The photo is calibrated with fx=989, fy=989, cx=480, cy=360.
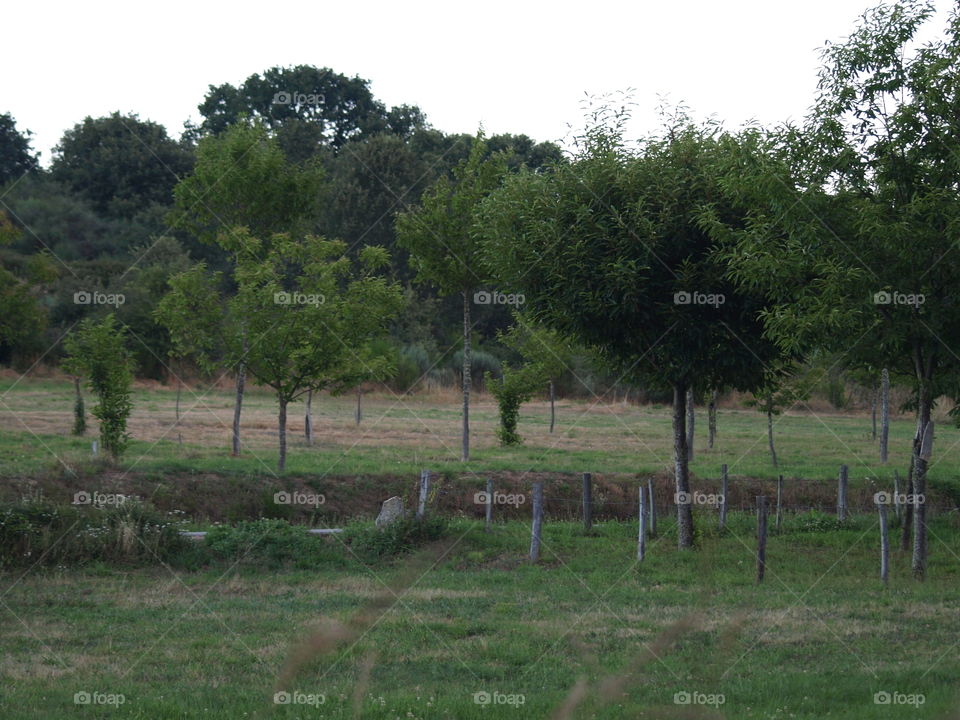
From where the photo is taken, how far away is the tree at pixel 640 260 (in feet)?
48.8

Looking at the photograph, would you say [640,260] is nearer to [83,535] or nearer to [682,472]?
[682,472]

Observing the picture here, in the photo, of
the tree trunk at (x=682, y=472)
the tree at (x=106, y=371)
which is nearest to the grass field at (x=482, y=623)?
the tree trunk at (x=682, y=472)

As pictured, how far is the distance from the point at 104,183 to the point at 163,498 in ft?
144

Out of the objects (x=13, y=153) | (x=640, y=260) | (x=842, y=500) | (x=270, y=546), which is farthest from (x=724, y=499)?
(x=13, y=153)

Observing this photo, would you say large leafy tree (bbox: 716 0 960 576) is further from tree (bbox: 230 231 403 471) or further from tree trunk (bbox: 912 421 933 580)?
tree (bbox: 230 231 403 471)

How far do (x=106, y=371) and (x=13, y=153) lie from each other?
141ft

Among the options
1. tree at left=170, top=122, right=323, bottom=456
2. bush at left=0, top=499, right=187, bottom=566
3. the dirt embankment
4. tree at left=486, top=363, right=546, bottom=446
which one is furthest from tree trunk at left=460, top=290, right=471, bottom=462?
bush at left=0, top=499, right=187, bottom=566

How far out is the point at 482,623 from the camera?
10500 mm

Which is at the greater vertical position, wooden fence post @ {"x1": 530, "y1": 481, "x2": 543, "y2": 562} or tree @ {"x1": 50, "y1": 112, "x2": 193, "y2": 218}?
tree @ {"x1": 50, "y1": 112, "x2": 193, "y2": 218}

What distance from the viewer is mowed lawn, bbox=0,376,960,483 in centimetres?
2283

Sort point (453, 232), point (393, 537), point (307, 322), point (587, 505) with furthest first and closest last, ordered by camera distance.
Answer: point (453, 232), point (307, 322), point (587, 505), point (393, 537)

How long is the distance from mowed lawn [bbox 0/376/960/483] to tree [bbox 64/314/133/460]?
0.81 metres

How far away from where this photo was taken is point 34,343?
140 ft

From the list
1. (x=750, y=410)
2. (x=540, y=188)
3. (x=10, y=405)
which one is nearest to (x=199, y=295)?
(x=540, y=188)
